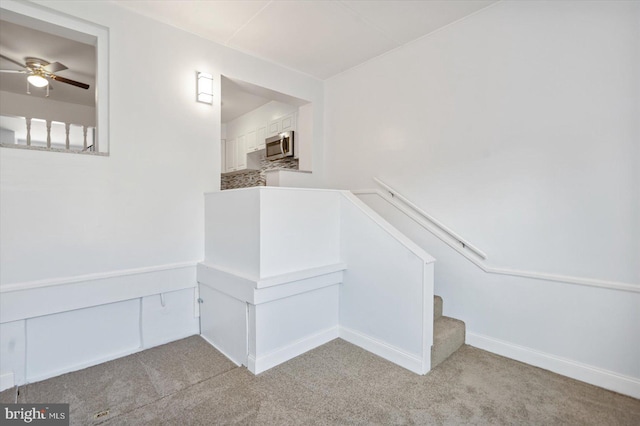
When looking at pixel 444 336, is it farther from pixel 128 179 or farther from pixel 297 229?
pixel 128 179

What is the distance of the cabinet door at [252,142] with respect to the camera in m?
5.23

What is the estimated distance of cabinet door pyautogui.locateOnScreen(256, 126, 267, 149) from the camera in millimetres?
5044

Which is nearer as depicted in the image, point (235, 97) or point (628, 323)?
point (628, 323)

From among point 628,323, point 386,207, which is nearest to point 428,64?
point 386,207

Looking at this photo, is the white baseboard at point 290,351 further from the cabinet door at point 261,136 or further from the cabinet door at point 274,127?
the cabinet door at point 261,136

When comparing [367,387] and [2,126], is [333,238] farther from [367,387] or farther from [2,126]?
[2,126]

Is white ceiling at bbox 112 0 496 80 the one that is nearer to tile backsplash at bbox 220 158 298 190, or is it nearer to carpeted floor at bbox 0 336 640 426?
tile backsplash at bbox 220 158 298 190

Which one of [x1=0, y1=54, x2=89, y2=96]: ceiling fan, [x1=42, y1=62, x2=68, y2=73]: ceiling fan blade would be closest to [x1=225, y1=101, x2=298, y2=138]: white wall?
[x1=0, y1=54, x2=89, y2=96]: ceiling fan

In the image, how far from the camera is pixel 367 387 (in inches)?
80.1

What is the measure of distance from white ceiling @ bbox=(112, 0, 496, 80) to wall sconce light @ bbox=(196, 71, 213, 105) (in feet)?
1.32

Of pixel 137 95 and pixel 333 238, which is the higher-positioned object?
pixel 137 95

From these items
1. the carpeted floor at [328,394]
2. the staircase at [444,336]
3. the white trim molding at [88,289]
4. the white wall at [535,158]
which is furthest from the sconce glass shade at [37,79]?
the staircase at [444,336]

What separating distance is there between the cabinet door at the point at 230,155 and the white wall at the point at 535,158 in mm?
3712

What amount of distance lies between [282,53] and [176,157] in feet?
5.37
